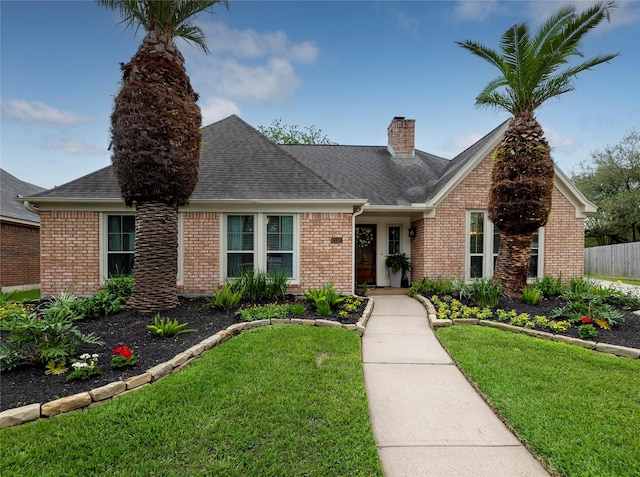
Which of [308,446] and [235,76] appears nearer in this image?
[308,446]

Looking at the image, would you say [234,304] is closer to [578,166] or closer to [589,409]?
[589,409]

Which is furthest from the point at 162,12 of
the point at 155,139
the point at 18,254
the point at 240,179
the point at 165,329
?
the point at 18,254

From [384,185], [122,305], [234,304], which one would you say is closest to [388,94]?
[384,185]

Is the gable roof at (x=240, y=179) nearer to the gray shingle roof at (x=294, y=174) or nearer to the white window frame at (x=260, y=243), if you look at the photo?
the gray shingle roof at (x=294, y=174)

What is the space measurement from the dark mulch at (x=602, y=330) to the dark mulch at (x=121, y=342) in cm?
359

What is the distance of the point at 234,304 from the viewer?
676 cm

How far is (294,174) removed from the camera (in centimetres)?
896

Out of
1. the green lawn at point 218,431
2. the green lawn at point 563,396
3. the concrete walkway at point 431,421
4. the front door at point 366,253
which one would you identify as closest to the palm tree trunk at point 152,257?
the green lawn at point 218,431

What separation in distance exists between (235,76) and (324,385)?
37.7ft

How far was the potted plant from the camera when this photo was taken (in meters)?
10.7

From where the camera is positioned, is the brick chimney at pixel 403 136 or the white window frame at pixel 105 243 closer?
the white window frame at pixel 105 243

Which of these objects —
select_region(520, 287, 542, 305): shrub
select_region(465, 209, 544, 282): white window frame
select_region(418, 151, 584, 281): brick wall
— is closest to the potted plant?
select_region(418, 151, 584, 281): brick wall

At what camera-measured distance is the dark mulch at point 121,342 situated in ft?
10.9

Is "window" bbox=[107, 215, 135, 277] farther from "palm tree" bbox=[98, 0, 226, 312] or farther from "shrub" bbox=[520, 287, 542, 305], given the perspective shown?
"shrub" bbox=[520, 287, 542, 305]
